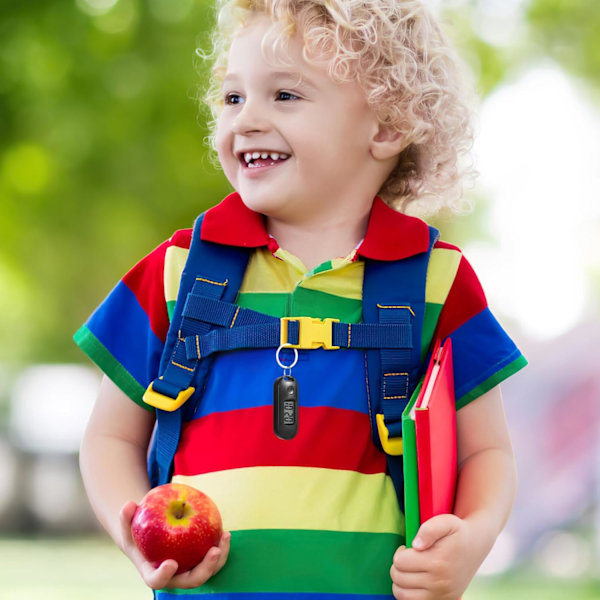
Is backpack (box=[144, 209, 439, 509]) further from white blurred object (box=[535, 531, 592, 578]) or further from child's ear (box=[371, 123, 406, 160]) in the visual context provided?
white blurred object (box=[535, 531, 592, 578])

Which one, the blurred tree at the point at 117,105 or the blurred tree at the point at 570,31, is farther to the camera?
the blurred tree at the point at 570,31

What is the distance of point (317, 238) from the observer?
6.64 ft

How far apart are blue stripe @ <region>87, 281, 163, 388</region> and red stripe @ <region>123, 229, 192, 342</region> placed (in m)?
0.01

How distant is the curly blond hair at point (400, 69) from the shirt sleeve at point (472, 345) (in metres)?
0.36

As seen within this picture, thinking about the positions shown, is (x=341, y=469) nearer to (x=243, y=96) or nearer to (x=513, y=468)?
(x=513, y=468)

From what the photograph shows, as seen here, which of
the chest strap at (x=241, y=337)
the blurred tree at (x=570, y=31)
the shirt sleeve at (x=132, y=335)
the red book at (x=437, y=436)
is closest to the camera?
the red book at (x=437, y=436)

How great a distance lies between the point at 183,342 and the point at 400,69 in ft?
2.46

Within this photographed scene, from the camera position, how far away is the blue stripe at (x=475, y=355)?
1.96 metres

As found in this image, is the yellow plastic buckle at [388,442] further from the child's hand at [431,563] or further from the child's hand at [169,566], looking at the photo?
the child's hand at [169,566]

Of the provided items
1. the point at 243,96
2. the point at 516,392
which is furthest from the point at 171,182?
the point at 243,96

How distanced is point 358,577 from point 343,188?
788 millimetres

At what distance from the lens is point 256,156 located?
1963mm

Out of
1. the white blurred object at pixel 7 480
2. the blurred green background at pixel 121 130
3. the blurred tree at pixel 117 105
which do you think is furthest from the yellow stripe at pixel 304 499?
the white blurred object at pixel 7 480

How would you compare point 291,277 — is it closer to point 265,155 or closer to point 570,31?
point 265,155
